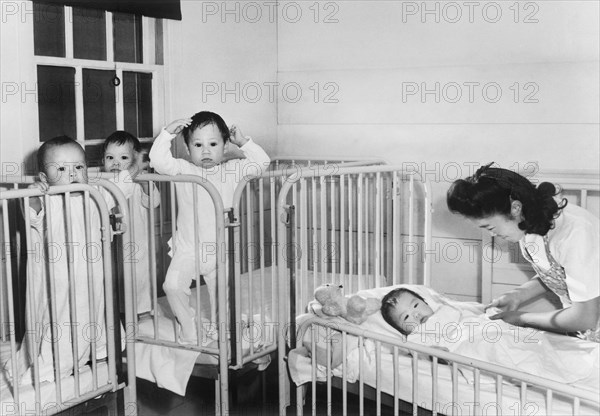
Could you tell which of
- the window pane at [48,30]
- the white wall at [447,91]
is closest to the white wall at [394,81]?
the white wall at [447,91]

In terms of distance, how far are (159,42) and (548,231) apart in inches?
82.9

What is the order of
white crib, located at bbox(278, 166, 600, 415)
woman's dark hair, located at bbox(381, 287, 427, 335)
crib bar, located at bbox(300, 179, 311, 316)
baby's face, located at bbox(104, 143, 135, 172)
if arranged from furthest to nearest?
baby's face, located at bbox(104, 143, 135, 172), crib bar, located at bbox(300, 179, 311, 316), woman's dark hair, located at bbox(381, 287, 427, 335), white crib, located at bbox(278, 166, 600, 415)

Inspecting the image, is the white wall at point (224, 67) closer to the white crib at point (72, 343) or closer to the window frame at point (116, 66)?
the window frame at point (116, 66)

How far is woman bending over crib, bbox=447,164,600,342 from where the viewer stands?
2.36 meters

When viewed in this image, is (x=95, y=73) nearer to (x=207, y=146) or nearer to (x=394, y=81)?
(x=207, y=146)

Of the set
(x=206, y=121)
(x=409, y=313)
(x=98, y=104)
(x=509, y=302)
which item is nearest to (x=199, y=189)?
(x=206, y=121)

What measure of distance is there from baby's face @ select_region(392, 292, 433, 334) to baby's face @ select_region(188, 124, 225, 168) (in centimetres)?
99

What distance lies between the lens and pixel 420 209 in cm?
394

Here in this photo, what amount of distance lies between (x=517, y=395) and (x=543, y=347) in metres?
0.21

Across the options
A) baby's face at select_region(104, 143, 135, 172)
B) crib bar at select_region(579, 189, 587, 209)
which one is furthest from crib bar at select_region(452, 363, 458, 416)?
baby's face at select_region(104, 143, 135, 172)

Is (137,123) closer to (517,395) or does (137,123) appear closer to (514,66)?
(514,66)

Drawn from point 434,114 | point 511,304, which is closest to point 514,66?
point 434,114

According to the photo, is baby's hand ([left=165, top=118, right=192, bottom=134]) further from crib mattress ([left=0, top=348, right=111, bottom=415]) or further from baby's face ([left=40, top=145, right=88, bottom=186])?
crib mattress ([left=0, top=348, right=111, bottom=415])

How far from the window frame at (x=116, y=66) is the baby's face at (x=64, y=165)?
19.0 inches
